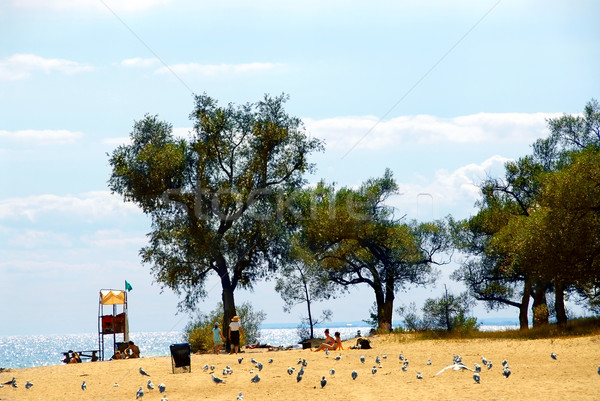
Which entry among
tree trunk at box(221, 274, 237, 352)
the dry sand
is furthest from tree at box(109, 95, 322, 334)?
the dry sand

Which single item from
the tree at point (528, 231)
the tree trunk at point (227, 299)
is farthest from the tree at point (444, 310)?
the tree trunk at point (227, 299)

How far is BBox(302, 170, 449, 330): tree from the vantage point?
45000 millimetres

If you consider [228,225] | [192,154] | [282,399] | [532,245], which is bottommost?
[282,399]

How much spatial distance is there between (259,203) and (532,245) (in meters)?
15.7

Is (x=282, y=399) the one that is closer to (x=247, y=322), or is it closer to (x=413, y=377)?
(x=413, y=377)

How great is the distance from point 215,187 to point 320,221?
362 inches

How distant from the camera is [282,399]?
17203mm

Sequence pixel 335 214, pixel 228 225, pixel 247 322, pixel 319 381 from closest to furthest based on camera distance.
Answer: pixel 319 381, pixel 228 225, pixel 335 214, pixel 247 322

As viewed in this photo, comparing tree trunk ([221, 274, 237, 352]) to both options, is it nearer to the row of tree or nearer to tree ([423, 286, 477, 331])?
the row of tree

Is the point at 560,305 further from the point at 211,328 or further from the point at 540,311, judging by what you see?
the point at 211,328

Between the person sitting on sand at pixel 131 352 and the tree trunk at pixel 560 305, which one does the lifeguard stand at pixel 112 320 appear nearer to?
the person sitting on sand at pixel 131 352

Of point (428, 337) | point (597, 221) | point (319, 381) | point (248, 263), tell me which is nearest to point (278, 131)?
point (248, 263)

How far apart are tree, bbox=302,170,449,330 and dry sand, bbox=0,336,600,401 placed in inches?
681

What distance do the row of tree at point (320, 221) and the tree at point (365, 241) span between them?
0.31 feet
